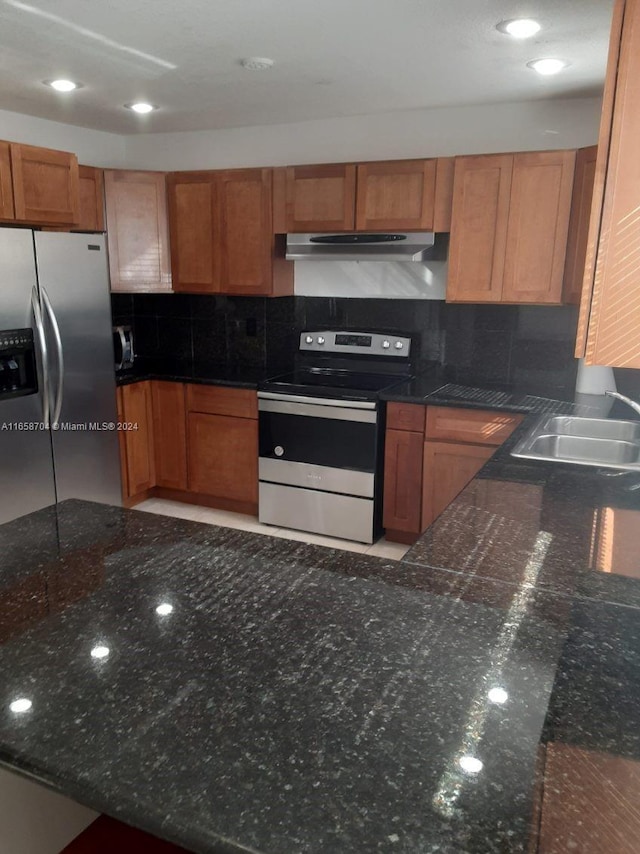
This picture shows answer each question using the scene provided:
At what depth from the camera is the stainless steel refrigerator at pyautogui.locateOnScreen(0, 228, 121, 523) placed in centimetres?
311

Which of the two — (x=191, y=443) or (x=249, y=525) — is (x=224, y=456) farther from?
(x=249, y=525)

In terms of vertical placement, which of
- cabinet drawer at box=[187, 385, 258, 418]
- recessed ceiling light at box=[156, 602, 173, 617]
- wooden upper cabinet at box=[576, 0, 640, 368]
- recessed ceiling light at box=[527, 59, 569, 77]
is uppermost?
recessed ceiling light at box=[527, 59, 569, 77]

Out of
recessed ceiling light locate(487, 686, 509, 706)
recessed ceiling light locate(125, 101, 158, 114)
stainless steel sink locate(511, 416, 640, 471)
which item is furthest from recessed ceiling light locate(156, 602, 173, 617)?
recessed ceiling light locate(125, 101, 158, 114)

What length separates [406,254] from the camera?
358cm

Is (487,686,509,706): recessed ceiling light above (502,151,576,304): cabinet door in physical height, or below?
below

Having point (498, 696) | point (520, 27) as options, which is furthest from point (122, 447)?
point (498, 696)

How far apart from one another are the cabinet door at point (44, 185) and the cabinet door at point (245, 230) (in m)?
0.87

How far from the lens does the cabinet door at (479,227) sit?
332cm

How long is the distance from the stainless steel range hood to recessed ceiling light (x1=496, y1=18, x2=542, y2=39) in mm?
1199

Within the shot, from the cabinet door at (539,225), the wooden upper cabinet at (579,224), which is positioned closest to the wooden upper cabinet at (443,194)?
the cabinet door at (539,225)

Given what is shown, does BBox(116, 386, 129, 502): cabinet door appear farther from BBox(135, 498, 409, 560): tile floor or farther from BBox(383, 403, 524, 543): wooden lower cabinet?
BBox(383, 403, 524, 543): wooden lower cabinet

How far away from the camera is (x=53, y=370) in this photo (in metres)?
3.31

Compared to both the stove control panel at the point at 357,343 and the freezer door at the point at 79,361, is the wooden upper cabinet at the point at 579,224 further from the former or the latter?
the freezer door at the point at 79,361

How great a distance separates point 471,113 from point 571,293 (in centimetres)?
118
